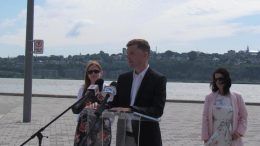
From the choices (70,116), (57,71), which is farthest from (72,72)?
(70,116)

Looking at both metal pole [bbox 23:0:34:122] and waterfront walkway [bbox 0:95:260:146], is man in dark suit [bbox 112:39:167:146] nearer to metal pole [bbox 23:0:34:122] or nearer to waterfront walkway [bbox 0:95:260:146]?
waterfront walkway [bbox 0:95:260:146]

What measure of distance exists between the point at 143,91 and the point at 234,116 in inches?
98.0

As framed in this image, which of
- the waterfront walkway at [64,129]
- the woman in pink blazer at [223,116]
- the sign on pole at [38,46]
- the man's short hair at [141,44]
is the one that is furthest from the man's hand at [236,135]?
the sign on pole at [38,46]

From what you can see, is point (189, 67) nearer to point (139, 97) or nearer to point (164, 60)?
point (164, 60)

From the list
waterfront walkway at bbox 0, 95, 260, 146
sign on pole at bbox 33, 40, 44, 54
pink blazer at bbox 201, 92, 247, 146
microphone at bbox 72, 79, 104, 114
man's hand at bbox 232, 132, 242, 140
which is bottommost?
waterfront walkway at bbox 0, 95, 260, 146

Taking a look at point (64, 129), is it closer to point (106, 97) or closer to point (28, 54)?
point (28, 54)

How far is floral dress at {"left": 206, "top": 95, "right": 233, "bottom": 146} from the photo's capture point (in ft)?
25.1

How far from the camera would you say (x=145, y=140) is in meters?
5.44

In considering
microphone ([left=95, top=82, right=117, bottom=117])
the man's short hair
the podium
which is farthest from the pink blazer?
microphone ([left=95, top=82, right=117, bottom=117])

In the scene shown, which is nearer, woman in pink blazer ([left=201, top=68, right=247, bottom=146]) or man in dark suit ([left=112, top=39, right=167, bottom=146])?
man in dark suit ([left=112, top=39, right=167, bottom=146])

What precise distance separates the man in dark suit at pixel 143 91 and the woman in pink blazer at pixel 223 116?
2300mm

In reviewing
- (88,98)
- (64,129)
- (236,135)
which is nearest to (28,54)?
(64,129)

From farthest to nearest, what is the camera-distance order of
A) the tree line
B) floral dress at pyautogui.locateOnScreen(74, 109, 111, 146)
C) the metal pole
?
the tree line
the metal pole
floral dress at pyautogui.locateOnScreen(74, 109, 111, 146)

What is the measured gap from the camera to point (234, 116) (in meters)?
7.68
